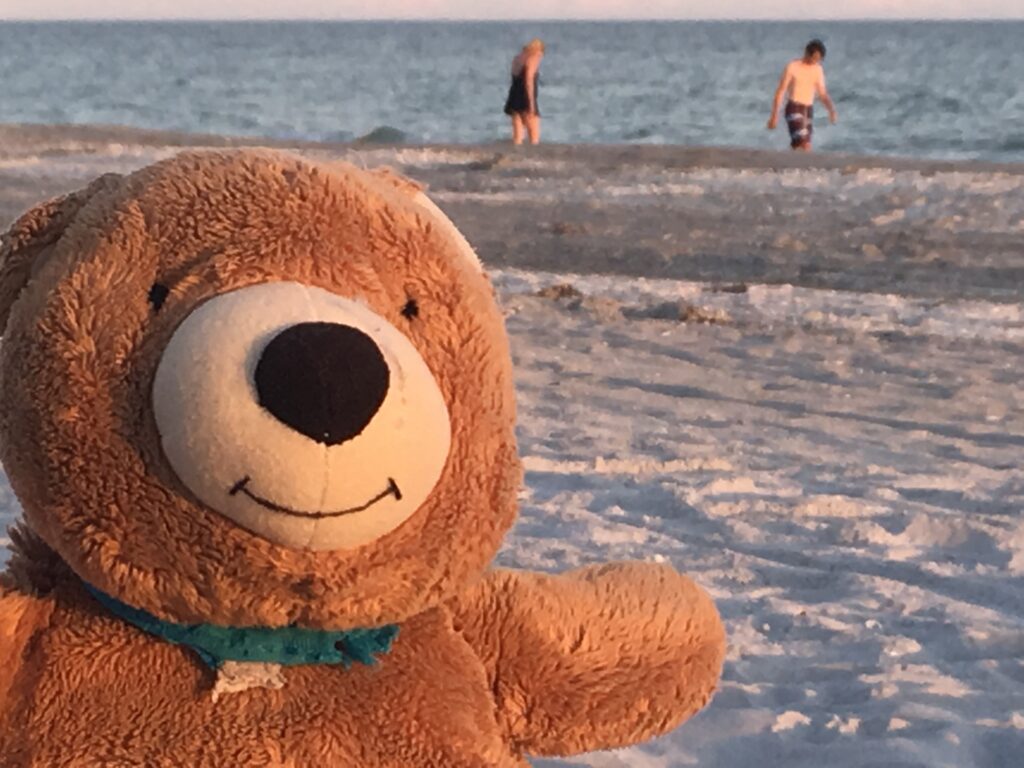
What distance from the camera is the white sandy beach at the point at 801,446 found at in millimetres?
3316

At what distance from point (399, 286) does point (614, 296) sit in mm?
6551

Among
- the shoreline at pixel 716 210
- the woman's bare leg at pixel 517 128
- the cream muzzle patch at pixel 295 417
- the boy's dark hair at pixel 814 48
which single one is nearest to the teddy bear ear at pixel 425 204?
the cream muzzle patch at pixel 295 417

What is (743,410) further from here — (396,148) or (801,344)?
(396,148)

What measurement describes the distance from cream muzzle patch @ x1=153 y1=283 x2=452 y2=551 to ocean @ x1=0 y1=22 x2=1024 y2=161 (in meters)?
21.1

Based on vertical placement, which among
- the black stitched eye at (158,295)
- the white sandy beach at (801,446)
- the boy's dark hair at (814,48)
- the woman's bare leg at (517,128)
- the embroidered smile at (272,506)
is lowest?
the woman's bare leg at (517,128)

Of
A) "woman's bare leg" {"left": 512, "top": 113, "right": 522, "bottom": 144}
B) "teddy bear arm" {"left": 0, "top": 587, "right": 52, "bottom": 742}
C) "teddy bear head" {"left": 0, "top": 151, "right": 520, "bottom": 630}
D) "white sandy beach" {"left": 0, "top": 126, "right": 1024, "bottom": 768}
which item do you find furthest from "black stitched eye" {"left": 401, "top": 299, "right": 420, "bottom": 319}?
"woman's bare leg" {"left": 512, "top": 113, "right": 522, "bottom": 144}

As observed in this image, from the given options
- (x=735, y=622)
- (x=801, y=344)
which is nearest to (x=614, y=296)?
(x=801, y=344)

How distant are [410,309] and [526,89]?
1705 centimetres

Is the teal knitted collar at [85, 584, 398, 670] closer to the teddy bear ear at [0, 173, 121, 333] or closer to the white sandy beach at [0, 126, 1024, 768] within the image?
the teddy bear ear at [0, 173, 121, 333]

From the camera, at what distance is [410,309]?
1.84 metres

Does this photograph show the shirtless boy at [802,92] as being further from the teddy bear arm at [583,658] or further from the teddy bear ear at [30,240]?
the teddy bear ear at [30,240]

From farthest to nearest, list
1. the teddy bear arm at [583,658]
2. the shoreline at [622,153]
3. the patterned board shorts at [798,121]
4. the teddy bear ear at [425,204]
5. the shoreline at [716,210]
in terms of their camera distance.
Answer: the patterned board shorts at [798,121]
the shoreline at [622,153]
the shoreline at [716,210]
the teddy bear arm at [583,658]
the teddy bear ear at [425,204]

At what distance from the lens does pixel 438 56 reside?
73.9m

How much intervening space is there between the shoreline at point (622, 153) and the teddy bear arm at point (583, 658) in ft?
38.6
